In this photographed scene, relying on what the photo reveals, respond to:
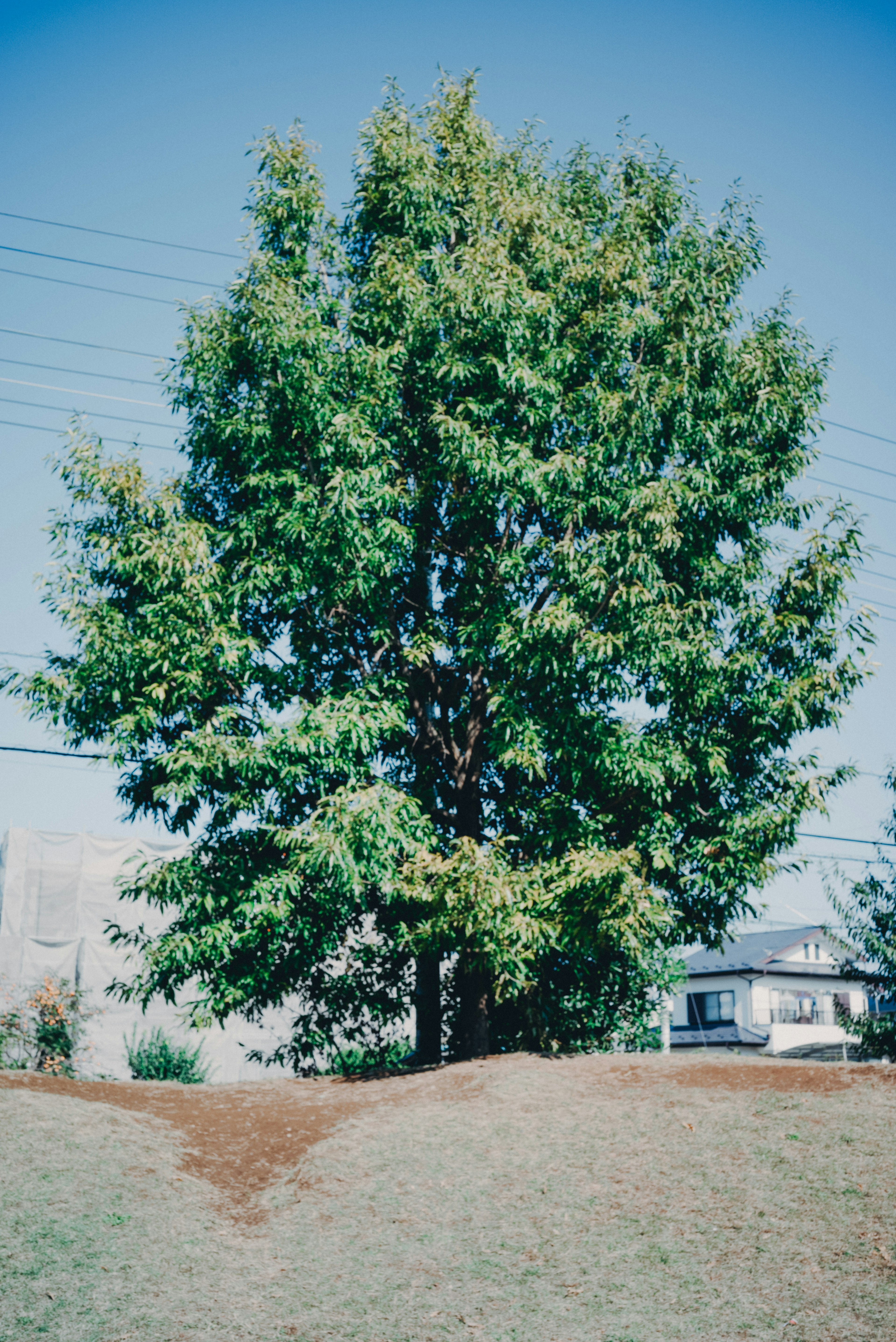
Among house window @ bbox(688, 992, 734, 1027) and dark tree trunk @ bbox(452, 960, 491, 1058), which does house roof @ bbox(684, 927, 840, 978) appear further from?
dark tree trunk @ bbox(452, 960, 491, 1058)

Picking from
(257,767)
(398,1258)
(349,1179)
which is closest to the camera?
(398,1258)

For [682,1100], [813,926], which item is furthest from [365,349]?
[813,926]

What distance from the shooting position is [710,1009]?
4453 centimetres

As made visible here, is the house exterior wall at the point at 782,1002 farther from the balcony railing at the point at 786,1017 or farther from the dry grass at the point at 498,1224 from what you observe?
the dry grass at the point at 498,1224

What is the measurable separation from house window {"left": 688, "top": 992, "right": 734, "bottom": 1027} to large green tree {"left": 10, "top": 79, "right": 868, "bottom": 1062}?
31213mm

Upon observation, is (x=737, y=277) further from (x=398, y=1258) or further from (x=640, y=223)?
(x=398, y=1258)

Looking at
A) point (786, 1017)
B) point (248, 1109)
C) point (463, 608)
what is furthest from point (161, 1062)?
point (786, 1017)

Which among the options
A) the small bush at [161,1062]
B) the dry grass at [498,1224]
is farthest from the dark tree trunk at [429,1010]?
the small bush at [161,1062]

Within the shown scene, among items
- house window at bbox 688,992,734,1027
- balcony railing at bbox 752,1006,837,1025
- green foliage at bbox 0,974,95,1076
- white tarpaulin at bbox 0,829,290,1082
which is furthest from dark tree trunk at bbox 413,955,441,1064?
balcony railing at bbox 752,1006,837,1025

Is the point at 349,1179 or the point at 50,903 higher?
the point at 50,903

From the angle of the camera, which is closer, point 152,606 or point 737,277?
point 152,606

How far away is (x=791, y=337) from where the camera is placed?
1448 centimetres

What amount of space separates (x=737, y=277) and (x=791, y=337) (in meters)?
1.21

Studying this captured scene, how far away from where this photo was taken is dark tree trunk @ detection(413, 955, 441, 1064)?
14.6 m
